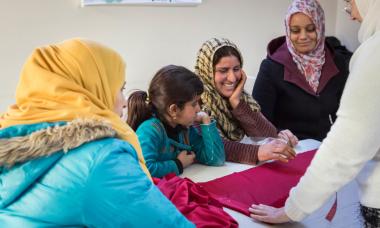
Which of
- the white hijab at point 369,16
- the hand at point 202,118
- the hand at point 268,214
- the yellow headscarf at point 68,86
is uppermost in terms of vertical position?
the white hijab at point 369,16

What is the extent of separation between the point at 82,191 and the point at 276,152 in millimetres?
959

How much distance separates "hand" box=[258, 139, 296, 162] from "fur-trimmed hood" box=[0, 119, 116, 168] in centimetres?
88

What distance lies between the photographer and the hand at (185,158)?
4.94 ft

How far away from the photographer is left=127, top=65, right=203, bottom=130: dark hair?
1.54 m

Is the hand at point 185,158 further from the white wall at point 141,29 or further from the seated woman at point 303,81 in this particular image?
the white wall at point 141,29

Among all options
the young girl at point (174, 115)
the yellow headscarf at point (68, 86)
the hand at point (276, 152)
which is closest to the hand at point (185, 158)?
the young girl at point (174, 115)

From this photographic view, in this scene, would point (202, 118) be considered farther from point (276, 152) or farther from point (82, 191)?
point (82, 191)

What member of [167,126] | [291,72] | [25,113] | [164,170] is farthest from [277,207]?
[291,72]

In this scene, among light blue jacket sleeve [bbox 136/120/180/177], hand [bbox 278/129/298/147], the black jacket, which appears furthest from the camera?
the black jacket

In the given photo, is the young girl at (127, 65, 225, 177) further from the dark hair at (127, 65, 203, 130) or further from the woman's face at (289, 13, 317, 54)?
the woman's face at (289, 13, 317, 54)

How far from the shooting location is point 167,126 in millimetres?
1555

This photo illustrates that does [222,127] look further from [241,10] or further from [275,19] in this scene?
[275,19]

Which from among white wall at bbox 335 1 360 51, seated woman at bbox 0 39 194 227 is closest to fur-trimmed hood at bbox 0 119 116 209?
seated woman at bbox 0 39 194 227

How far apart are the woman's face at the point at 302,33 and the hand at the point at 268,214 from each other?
1.28 meters
